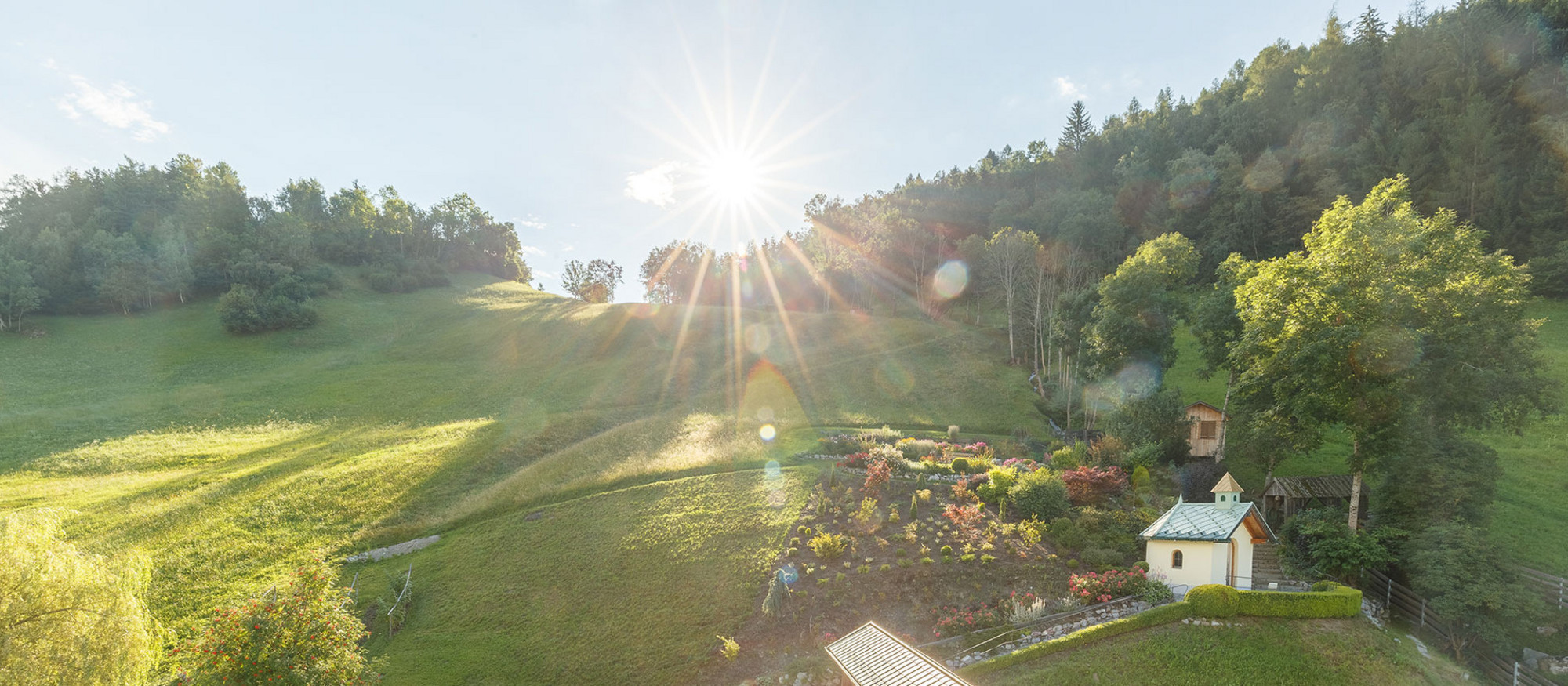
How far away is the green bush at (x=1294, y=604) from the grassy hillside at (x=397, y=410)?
65.4 feet

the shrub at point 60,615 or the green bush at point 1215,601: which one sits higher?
the shrub at point 60,615

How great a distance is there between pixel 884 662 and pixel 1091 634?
7.70 metres

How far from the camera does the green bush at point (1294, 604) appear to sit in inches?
637

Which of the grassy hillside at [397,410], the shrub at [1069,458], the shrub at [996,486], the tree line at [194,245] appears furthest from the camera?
the tree line at [194,245]

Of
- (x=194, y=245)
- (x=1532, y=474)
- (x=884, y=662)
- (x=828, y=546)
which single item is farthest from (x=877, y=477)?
(x=194, y=245)

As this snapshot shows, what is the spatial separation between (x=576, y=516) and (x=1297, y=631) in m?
24.2

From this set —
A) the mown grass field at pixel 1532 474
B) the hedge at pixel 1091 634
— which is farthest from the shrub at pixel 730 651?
the mown grass field at pixel 1532 474

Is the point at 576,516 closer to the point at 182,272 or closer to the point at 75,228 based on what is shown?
the point at 182,272

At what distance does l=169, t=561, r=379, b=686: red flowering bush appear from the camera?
11.1 metres

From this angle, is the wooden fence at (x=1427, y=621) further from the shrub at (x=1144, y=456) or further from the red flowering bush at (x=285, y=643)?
the red flowering bush at (x=285, y=643)

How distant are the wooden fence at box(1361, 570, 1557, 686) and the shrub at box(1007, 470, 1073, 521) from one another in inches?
379

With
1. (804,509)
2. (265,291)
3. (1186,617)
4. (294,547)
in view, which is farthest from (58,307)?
(1186,617)

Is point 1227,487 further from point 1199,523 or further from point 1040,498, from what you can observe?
point 1040,498

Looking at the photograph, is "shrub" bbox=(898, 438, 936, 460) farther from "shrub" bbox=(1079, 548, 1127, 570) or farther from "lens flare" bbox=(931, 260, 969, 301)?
"lens flare" bbox=(931, 260, 969, 301)
